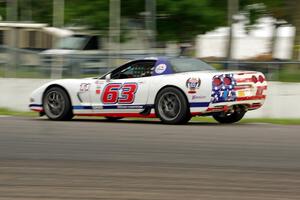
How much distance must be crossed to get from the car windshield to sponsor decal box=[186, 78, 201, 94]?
21.0 inches

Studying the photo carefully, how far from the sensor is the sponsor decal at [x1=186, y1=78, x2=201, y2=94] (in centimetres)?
1238

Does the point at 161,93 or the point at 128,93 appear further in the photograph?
the point at 128,93

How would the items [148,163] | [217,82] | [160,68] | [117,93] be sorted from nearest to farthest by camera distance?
[148,163], [217,82], [160,68], [117,93]

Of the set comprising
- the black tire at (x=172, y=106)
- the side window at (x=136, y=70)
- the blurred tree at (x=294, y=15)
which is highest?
the blurred tree at (x=294, y=15)

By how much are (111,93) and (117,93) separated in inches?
5.2

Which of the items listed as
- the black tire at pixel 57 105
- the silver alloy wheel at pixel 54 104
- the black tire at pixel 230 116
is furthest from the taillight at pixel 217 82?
the silver alloy wheel at pixel 54 104

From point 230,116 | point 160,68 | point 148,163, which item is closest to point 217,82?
point 160,68

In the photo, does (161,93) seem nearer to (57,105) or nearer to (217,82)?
(217,82)

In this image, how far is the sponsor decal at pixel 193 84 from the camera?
12380 mm

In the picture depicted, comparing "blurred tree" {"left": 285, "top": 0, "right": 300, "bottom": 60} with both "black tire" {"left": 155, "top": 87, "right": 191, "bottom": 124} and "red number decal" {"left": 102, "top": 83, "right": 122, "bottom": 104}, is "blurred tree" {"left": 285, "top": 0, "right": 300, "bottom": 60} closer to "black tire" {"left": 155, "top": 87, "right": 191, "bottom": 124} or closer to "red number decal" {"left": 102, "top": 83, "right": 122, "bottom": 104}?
"red number decal" {"left": 102, "top": 83, "right": 122, "bottom": 104}

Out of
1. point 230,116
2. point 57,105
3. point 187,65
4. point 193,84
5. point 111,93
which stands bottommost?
point 230,116

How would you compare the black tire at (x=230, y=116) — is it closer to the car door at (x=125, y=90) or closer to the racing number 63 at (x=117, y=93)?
the car door at (x=125, y=90)

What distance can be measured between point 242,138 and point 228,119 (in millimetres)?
3422

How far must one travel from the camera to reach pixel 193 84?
12.4 metres
